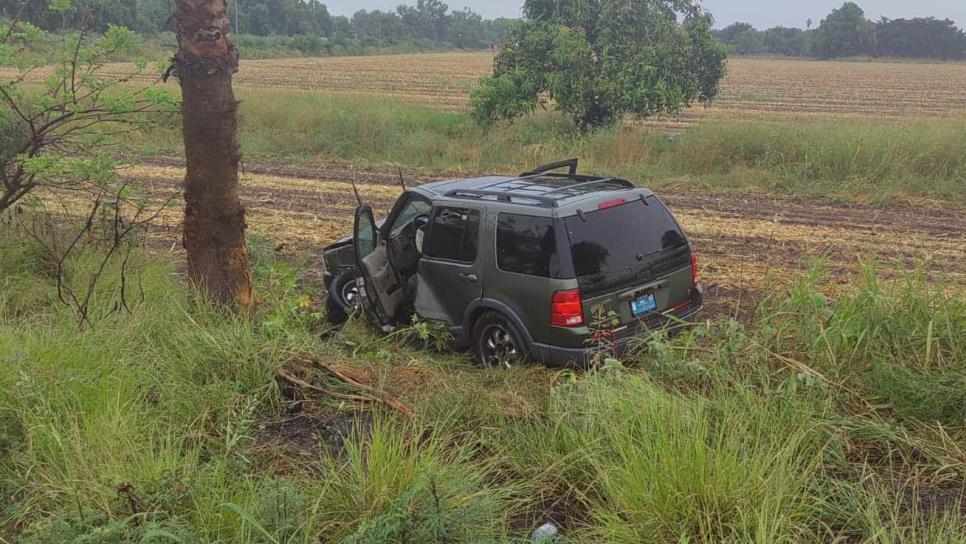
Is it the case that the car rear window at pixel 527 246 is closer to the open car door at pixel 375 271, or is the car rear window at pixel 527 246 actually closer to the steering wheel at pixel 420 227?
the steering wheel at pixel 420 227

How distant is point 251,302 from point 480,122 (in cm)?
1329

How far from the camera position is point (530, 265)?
6.24 metres

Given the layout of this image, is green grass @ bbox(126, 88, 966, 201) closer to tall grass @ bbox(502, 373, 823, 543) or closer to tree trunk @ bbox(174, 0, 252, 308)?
tree trunk @ bbox(174, 0, 252, 308)

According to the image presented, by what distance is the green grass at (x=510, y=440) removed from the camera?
3.22m

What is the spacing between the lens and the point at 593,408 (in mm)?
4023

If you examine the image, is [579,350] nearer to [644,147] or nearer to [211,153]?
[211,153]

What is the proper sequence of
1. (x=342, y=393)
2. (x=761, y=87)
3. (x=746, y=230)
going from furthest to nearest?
1. (x=761, y=87)
2. (x=746, y=230)
3. (x=342, y=393)

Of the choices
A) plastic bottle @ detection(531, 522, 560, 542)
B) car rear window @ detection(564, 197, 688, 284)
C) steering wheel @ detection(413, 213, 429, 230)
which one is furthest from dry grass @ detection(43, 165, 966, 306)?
plastic bottle @ detection(531, 522, 560, 542)

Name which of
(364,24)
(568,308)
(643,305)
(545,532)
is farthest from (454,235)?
(364,24)

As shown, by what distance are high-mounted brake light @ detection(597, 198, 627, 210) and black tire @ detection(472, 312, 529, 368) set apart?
1.16m

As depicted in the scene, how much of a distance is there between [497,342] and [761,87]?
45474 mm

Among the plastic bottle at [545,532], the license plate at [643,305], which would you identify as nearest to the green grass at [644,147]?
the license plate at [643,305]

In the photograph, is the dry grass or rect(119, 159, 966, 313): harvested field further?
the dry grass

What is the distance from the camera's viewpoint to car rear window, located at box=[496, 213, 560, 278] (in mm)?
6113
